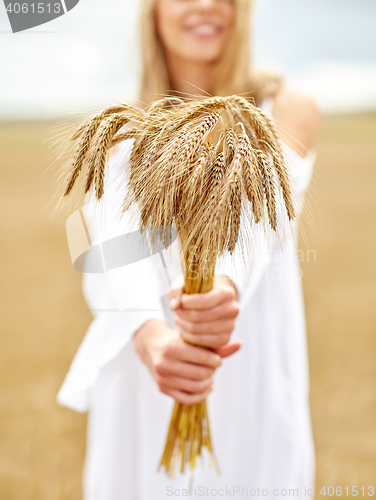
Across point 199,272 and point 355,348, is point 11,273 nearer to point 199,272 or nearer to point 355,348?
point 355,348

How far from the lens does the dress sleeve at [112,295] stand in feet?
2.24

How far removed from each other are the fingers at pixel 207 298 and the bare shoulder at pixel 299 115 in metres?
0.59

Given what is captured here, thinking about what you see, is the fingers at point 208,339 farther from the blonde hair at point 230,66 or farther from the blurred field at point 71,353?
the blonde hair at point 230,66

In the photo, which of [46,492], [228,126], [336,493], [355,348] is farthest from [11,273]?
[228,126]

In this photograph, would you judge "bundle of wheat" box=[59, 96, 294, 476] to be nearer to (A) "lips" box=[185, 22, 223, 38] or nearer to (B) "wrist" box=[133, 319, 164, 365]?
(B) "wrist" box=[133, 319, 164, 365]

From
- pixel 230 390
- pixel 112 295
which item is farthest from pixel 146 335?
pixel 230 390

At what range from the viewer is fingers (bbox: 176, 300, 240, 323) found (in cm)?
74

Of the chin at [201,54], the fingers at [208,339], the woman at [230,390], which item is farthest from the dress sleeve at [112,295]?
the chin at [201,54]

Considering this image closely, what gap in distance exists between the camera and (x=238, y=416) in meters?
1.15

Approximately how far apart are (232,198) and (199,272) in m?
0.20

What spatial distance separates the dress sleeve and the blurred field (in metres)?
0.12

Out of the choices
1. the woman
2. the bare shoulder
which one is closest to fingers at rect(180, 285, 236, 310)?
the woman

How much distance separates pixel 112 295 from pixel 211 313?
279 mm

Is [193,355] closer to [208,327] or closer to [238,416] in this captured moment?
[208,327]
